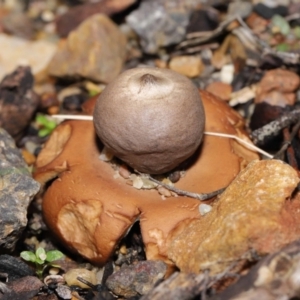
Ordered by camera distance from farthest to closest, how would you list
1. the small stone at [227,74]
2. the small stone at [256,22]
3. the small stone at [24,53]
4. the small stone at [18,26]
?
the small stone at [18,26]
the small stone at [24,53]
the small stone at [256,22]
the small stone at [227,74]

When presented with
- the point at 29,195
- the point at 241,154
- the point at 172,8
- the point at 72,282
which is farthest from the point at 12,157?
the point at 172,8

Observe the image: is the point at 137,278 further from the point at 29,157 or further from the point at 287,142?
the point at 29,157

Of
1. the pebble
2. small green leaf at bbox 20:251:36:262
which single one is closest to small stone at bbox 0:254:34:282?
small green leaf at bbox 20:251:36:262

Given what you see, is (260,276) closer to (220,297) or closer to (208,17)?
(220,297)

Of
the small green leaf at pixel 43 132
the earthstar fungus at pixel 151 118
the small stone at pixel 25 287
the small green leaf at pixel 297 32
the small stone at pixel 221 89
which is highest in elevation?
the earthstar fungus at pixel 151 118

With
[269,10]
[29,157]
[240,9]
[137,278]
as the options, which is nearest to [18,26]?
[29,157]

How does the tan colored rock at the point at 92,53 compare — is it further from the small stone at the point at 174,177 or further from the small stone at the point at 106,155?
the small stone at the point at 174,177

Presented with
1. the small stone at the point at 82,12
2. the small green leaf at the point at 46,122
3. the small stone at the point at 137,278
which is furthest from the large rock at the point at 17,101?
the small stone at the point at 137,278
